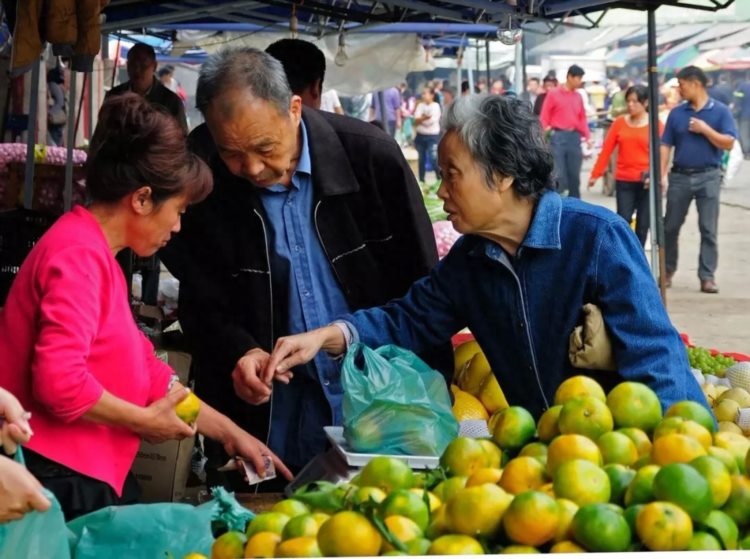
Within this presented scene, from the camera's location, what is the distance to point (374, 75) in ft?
44.4

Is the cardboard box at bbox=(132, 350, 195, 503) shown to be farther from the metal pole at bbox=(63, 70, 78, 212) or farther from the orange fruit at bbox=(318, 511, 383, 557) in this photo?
the metal pole at bbox=(63, 70, 78, 212)

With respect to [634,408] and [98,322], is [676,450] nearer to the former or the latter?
[634,408]

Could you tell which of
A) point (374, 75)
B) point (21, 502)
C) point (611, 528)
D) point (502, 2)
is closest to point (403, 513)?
point (611, 528)

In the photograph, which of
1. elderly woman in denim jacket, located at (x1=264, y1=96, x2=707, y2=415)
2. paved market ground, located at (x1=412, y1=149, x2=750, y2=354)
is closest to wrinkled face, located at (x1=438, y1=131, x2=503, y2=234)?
elderly woman in denim jacket, located at (x1=264, y1=96, x2=707, y2=415)

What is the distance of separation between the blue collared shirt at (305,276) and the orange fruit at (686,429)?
1286 millimetres

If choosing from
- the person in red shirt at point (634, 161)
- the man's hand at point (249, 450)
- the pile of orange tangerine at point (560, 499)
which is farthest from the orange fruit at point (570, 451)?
the person in red shirt at point (634, 161)

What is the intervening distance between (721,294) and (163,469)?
902cm

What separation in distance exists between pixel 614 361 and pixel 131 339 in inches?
42.9

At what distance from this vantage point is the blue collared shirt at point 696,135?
10875mm

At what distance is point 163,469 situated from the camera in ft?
12.7

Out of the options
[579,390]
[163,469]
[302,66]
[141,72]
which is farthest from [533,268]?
[141,72]

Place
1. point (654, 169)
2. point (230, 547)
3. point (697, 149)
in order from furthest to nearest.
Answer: point (697, 149) < point (654, 169) < point (230, 547)

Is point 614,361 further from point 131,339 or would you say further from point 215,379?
point 215,379

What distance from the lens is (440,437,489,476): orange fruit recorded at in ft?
6.64
